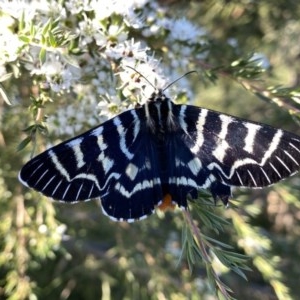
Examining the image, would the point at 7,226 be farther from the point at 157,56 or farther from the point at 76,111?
the point at 157,56

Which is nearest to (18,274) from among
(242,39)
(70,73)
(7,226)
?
(7,226)

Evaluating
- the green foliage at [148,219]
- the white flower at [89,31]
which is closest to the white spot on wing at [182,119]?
the green foliage at [148,219]

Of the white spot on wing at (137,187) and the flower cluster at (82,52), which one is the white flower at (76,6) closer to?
the flower cluster at (82,52)

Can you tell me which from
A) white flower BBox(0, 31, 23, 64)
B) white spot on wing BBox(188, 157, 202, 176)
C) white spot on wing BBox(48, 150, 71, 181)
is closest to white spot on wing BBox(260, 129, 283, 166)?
white spot on wing BBox(188, 157, 202, 176)

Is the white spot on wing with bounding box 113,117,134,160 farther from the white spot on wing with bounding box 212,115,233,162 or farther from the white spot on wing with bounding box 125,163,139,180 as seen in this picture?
the white spot on wing with bounding box 212,115,233,162

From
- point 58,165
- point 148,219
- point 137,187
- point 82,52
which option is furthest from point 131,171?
point 148,219
